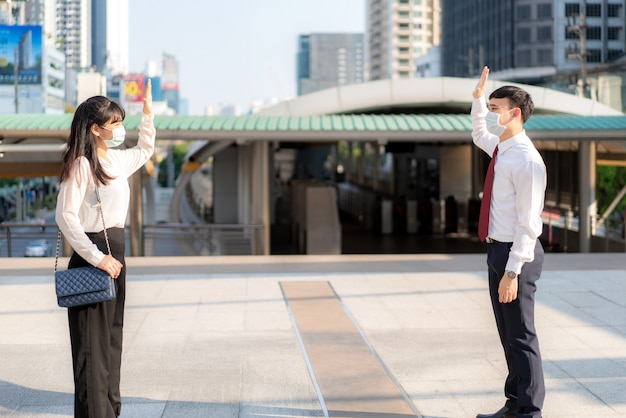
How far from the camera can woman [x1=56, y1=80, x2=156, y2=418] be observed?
5070 millimetres

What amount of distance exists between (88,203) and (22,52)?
95633 mm

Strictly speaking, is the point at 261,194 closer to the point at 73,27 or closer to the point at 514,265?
the point at 514,265

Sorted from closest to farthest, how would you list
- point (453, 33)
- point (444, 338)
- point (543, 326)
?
point (444, 338)
point (543, 326)
point (453, 33)

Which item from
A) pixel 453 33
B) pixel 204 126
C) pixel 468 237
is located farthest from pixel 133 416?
pixel 453 33

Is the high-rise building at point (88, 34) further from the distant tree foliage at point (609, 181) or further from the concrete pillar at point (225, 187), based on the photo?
the concrete pillar at point (225, 187)

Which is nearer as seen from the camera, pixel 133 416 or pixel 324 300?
pixel 133 416

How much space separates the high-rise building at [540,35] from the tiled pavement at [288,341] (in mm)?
89205

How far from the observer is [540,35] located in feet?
336

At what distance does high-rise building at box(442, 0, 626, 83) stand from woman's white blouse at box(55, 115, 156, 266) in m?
96.4

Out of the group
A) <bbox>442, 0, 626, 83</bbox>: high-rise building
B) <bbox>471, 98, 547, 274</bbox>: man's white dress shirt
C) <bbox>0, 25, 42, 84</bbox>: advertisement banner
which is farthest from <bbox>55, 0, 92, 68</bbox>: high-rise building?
<bbox>471, 98, 547, 274</bbox>: man's white dress shirt

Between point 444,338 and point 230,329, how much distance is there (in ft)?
6.82

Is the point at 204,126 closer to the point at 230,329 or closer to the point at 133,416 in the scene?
the point at 230,329

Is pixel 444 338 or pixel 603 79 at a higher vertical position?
pixel 603 79

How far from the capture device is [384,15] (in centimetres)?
18050
